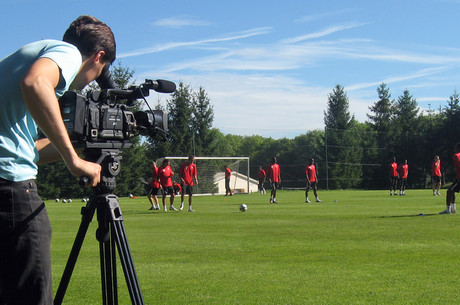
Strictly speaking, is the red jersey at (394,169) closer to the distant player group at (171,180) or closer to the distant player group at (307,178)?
the distant player group at (307,178)

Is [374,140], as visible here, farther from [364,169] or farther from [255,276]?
[255,276]

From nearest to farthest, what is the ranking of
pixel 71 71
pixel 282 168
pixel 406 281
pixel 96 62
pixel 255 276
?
pixel 71 71
pixel 96 62
pixel 406 281
pixel 255 276
pixel 282 168

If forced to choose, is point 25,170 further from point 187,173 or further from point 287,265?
point 187,173

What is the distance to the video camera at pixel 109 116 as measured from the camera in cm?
338

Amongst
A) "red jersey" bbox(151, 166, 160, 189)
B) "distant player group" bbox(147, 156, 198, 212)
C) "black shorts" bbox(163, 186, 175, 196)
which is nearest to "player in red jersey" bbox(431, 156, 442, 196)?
"distant player group" bbox(147, 156, 198, 212)

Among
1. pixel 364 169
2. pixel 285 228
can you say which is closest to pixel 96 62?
pixel 285 228

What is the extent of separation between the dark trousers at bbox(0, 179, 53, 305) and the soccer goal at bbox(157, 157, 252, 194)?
1753 inches

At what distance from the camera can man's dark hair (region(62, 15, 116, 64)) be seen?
11.1 ft

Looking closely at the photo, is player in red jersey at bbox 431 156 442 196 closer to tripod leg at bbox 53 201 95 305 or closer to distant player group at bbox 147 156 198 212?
distant player group at bbox 147 156 198 212

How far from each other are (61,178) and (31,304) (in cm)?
4759

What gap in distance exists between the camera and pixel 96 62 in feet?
11.3

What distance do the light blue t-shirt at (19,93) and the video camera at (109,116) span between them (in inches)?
7.2

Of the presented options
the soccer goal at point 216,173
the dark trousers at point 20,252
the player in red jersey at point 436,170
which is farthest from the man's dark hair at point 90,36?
the soccer goal at point 216,173

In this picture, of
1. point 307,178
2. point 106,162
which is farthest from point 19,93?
point 307,178
